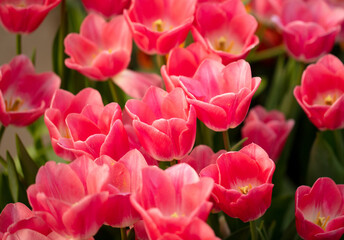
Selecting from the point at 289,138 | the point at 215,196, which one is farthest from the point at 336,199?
the point at 289,138

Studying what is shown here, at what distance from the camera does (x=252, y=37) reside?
533mm

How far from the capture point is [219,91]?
46cm

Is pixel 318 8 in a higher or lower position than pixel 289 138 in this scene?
higher

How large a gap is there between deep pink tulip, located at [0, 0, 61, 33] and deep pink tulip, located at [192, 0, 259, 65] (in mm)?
135

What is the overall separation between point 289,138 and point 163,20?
0.22m

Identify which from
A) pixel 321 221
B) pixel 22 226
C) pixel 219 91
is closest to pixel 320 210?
pixel 321 221

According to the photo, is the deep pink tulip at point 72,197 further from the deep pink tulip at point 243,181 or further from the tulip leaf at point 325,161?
the tulip leaf at point 325,161

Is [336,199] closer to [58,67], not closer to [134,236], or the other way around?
[134,236]

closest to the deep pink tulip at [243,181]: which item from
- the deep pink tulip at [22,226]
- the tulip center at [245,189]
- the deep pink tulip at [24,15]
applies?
the tulip center at [245,189]

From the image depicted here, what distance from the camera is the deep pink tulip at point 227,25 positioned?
53 cm

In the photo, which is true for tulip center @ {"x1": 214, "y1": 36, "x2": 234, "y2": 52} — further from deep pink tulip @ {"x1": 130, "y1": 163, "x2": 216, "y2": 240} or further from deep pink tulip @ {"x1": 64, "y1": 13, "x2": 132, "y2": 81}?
deep pink tulip @ {"x1": 130, "y1": 163, "x2": 216, "y2": 240}

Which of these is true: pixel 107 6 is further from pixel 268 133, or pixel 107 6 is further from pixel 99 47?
pixel 268 133

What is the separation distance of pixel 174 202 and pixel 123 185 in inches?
1.6

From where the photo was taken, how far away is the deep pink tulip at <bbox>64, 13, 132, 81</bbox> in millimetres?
524
